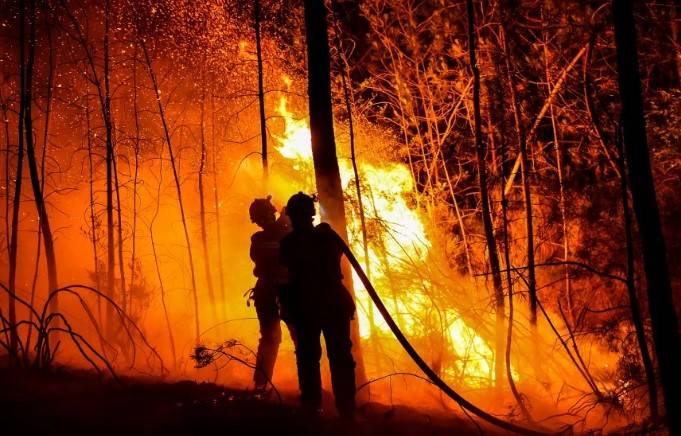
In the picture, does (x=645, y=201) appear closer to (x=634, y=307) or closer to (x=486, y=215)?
(x=634, y=307)

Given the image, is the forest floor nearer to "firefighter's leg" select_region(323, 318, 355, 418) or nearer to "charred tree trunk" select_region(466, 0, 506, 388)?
"firefighter's leg" select_region(323, 318, 355, 418)

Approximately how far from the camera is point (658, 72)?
10.6 metres

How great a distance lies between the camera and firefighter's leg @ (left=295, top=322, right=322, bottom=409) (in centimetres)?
489

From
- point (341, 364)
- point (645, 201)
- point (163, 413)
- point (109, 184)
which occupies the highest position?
point (109, 184)

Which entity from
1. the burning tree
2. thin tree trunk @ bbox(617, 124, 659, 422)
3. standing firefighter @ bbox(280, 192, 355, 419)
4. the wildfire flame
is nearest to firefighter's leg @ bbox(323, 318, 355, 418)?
standing firefighter @ bbox(280, 192, 355, 419)

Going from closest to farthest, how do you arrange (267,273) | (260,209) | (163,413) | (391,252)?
(163,413), (260,209), (267,273), (391,252)

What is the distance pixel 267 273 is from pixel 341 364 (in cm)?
180

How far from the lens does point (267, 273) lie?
20.6ft

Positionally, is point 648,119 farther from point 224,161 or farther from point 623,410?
point 224,161

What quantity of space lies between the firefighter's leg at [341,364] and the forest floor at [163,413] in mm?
170

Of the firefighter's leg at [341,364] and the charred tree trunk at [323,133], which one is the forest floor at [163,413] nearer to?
the firefighter's leg at [341,364]

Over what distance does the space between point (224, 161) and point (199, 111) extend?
103 centimetres

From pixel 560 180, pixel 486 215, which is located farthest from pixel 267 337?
pixel 560 180

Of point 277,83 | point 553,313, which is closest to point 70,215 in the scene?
point 277,83
